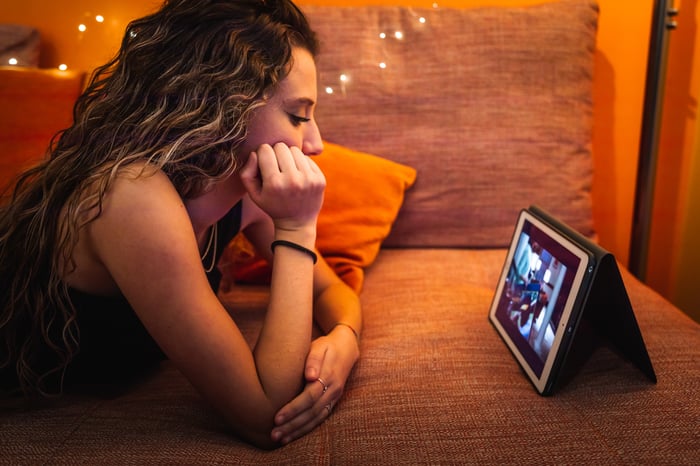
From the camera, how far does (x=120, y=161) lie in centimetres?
77

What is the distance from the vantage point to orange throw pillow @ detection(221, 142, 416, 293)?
1.32 meters

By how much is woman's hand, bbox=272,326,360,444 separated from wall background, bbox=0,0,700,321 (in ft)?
3.65

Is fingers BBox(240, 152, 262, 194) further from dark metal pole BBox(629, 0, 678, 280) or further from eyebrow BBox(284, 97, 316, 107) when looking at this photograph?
dark metal pole BBox(629, 0, 678, 280)

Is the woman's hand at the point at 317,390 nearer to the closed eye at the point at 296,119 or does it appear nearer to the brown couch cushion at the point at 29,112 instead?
the closed eye at the point at 296,119

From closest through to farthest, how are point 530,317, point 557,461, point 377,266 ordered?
point 557,461, point 530,317, point 377,266

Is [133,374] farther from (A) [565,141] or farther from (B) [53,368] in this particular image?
(A) [565,141]

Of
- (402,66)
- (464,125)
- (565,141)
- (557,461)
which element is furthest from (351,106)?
(557,461)

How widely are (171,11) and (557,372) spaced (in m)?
0.75

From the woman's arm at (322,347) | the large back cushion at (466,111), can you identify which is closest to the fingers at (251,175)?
the woman's arm at (322,347)

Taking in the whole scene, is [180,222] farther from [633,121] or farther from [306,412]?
[633,121]

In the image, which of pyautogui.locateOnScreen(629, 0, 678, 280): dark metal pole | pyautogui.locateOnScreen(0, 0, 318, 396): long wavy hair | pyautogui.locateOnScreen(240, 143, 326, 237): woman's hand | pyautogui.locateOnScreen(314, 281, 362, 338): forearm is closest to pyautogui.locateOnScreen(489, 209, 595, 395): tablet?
pyautogui.locateOnScreen(314, 281, 362, 338): forearm

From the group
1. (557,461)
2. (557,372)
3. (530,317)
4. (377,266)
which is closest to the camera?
(557,461)

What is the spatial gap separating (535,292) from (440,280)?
1.17ft

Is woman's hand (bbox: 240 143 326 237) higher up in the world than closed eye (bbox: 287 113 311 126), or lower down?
lower down
